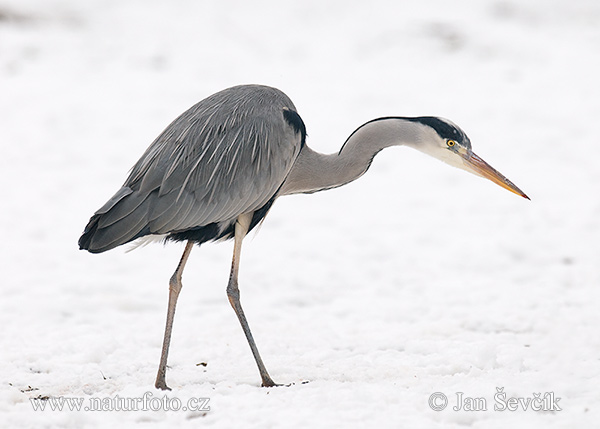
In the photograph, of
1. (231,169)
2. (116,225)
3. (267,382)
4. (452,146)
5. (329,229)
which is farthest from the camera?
(329,229)

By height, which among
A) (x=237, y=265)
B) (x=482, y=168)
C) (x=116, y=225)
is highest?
(x=482, y=168)

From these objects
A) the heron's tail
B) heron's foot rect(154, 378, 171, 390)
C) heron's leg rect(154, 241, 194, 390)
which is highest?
the heron's tail

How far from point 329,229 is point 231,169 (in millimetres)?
3314

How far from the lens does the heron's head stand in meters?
4.46

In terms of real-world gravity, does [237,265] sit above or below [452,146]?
below

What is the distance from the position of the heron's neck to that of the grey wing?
23cm

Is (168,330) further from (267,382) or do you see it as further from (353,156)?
(353,156)

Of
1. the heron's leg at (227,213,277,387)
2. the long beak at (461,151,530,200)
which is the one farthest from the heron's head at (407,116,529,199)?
the heron's leg at (227,213,277,387)

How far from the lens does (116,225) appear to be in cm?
385

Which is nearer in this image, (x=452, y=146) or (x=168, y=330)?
(x=168, y=330)

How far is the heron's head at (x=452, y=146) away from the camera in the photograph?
446 centimetres

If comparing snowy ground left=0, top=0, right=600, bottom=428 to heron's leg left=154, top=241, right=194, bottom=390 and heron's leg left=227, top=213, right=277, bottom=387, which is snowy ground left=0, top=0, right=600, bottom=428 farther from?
heron's leg left=227, top=213, right=277, bottom=387

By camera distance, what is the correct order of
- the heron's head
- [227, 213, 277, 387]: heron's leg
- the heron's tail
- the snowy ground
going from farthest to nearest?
1. the heron's head
2. [227, 213, 277, 387]: heron's leg
3. the snowy ground
4. the heron's tail

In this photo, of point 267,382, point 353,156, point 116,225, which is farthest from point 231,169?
point 267,382
